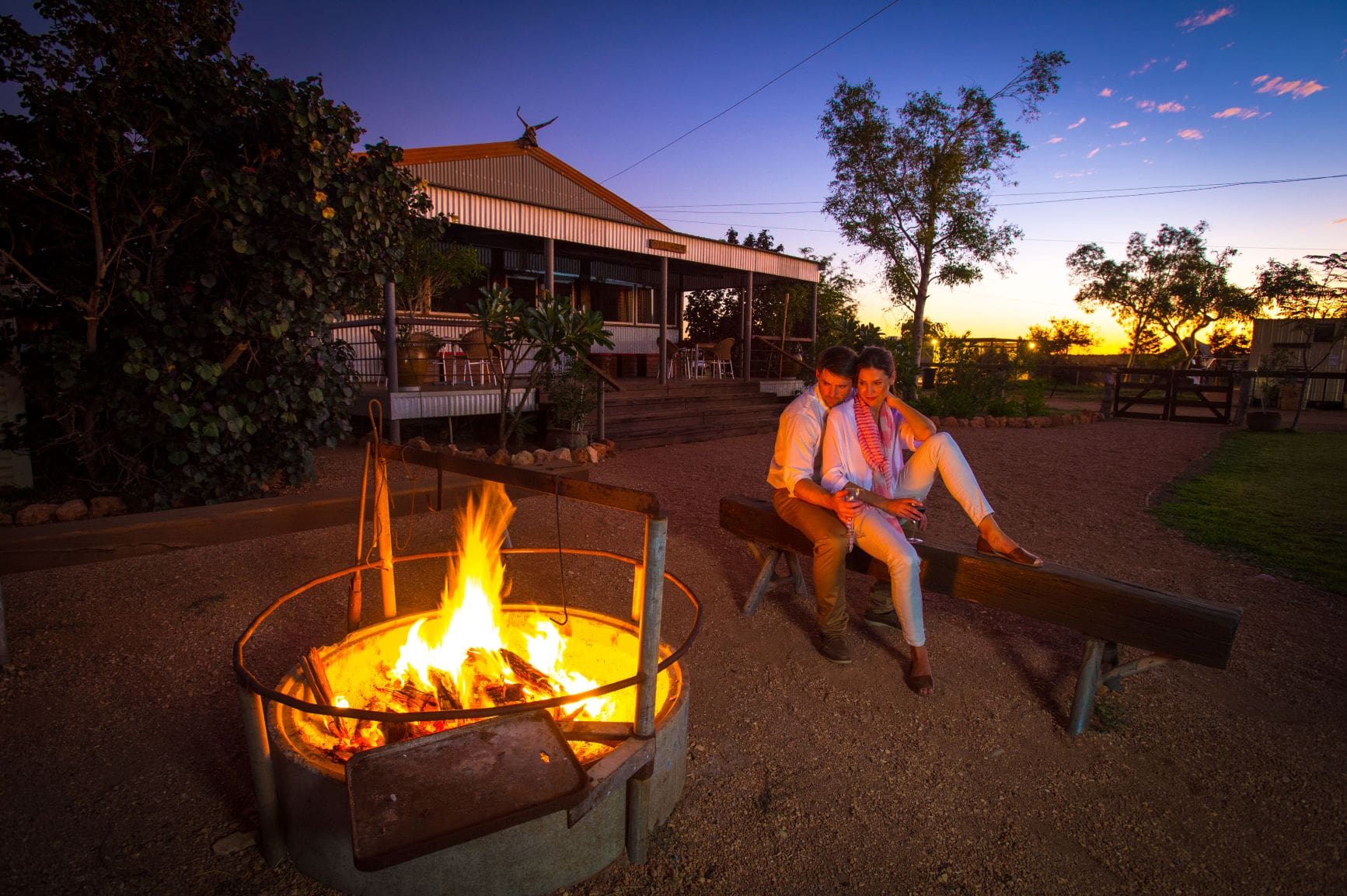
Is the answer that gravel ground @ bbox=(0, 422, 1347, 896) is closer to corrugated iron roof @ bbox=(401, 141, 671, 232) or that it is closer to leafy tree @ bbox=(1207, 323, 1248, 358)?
corrugated iron roof @ bbox=(401, 141, 671, 232)

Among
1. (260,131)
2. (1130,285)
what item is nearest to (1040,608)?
(260,131)

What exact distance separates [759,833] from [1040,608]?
61.7 inches

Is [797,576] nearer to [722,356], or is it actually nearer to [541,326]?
[541,326]

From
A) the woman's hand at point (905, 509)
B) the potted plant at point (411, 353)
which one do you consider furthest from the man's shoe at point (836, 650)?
the potted plant at point (411, 353)

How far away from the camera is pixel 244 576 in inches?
169

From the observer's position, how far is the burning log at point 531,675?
2.57 m

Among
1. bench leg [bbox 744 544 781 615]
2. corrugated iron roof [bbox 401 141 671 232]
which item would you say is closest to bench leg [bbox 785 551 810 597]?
bench leg [bbox 744 544 781 615]

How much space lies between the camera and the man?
3.29 m

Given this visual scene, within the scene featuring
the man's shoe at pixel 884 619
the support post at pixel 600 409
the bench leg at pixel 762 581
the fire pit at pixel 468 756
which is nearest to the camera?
the fire pit at pixel 468 756

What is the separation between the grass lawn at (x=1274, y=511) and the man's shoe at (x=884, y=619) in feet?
10.3

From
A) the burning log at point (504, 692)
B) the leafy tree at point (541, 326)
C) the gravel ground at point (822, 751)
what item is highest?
the leafy tree at point (541, 326)

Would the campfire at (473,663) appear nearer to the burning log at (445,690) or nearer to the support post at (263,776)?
the burning log at (445,690)

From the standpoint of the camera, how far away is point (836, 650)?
11.0 feet

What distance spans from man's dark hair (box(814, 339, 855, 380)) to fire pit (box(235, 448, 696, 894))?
152cm
